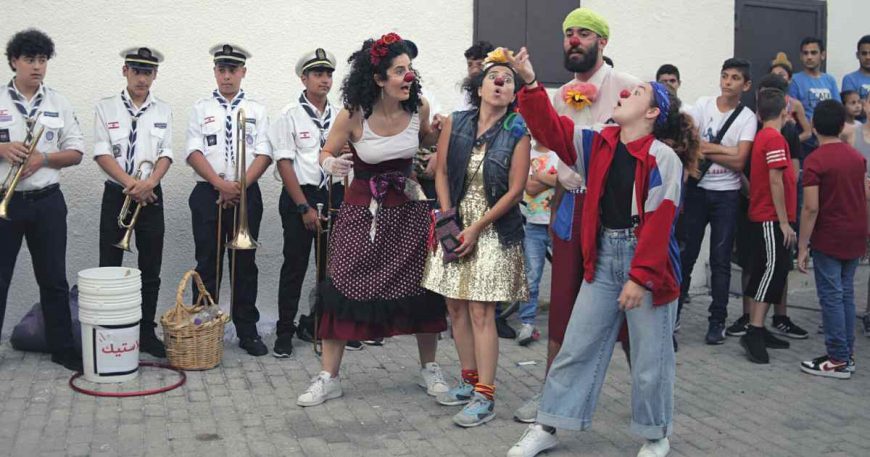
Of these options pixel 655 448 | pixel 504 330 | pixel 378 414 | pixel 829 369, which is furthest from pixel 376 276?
pixel 829 369

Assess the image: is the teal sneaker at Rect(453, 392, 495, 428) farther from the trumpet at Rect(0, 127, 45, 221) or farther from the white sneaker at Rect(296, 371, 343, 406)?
the trumpet at Rect(0, 127, 45, 221)

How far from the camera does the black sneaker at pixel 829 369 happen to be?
6801 millimetres

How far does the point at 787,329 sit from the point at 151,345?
5047 millimetres

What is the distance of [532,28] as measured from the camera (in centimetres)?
884

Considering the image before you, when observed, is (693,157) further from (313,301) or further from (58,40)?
(58,40)

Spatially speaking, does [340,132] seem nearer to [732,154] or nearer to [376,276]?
[376,276]

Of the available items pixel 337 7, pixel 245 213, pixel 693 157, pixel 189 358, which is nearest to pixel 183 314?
pixel 189 358

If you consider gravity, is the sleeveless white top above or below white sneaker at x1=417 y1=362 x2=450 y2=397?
above

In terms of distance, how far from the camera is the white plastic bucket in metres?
6.24

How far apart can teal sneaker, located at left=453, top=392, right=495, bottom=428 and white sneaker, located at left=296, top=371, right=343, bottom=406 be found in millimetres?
842

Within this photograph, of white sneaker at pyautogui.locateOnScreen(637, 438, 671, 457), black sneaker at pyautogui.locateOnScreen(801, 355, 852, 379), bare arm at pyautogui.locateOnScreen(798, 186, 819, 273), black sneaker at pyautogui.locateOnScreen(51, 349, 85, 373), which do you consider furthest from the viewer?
bare arm at pyautogui.locateOnScreen(798, 186, 819, 273)

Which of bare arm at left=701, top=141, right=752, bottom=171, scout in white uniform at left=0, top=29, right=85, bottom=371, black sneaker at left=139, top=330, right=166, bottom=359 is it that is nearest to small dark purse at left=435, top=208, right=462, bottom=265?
black sneaker at left=139, top=330, right=166, bottom=359

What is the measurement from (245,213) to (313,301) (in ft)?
2.86

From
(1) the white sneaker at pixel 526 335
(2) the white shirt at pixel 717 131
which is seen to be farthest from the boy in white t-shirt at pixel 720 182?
(1) the white sneaker at pixel 526 335
